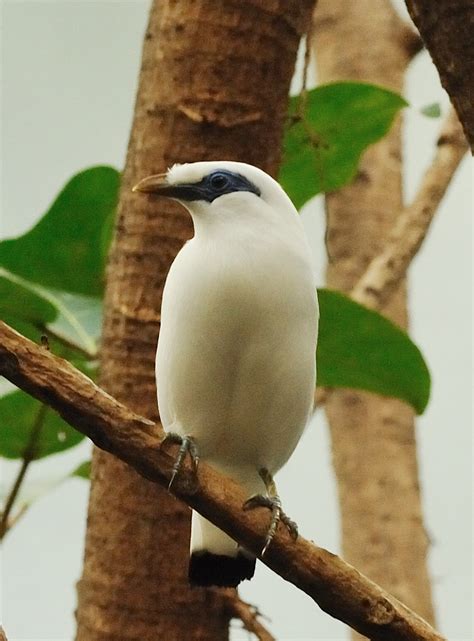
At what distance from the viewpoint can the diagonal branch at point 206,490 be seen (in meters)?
0.80

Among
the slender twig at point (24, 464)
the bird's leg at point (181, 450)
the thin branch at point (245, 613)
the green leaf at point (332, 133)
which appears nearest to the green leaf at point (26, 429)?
the slender twig at point (24, 464)

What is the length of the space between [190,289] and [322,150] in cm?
68

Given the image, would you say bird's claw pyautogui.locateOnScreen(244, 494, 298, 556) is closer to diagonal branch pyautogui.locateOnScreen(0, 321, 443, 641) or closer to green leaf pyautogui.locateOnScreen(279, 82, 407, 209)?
diagonal branch pyautogui.locateOnScreen(0, 321, 443, 641)

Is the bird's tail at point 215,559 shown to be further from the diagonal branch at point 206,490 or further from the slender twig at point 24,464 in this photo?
the slender twig at point 24,464

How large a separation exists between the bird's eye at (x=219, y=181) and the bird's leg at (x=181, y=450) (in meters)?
0.24

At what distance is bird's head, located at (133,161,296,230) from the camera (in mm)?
1009

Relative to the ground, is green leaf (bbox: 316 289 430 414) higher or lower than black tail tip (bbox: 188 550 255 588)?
higher

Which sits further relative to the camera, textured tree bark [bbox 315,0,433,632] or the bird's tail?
textured tree bark [bbox 315,0,433,632]

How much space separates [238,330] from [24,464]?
0.64 metres

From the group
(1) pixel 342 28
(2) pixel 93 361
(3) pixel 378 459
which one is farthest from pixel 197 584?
(1) pixel 342 28

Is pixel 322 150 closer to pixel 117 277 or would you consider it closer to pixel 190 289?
pixel 117 277

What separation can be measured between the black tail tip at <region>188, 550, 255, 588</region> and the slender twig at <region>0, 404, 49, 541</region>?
1.32 feet

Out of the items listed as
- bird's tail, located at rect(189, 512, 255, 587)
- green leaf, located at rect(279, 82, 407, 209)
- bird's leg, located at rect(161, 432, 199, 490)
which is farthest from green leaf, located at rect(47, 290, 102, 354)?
bird's leg, located at rect(161, 432, 199, 490)

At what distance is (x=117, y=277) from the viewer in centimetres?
132
